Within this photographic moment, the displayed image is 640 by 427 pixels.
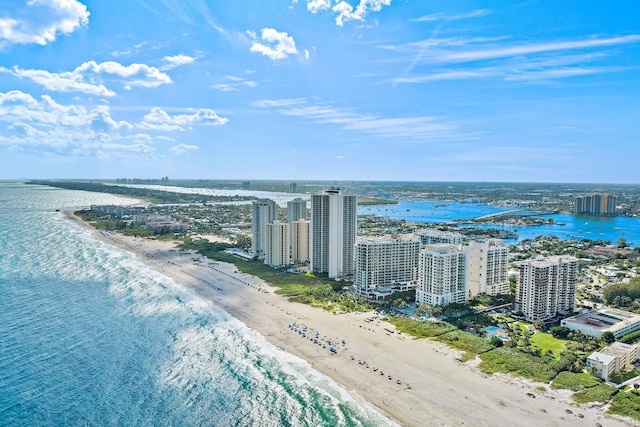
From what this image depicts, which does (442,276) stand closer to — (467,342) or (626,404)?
(467,342)

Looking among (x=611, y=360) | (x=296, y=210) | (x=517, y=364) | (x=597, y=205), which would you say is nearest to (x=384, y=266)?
(x=517, y=364)

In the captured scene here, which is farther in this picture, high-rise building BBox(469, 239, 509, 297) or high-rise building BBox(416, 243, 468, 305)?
high-rise building BBox(469, 239, 509, 297)

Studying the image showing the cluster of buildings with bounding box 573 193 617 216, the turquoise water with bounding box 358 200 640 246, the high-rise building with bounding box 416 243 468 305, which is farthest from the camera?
the cluster of buildings with bounding box 573 193 617 216

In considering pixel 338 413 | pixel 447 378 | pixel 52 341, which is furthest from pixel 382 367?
pixel 52 341

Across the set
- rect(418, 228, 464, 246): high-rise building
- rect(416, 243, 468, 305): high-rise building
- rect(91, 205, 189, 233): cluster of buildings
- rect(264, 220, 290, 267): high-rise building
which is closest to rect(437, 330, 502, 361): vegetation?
rect(416, 243, 468, 305): high-rise building

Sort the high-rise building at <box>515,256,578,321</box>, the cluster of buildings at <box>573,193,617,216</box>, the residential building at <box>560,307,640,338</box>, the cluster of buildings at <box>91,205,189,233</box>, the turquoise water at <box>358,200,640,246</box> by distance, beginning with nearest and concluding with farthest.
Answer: the residential building at <box>560,307,640,338</box> → the high-rise building at <box>515,256,578,321</box> → the cluster of buildings at <box>91,205,189,233</box> → the turquoise water at <box>358,200,640,246</box> → the cluster of buildings at <box>573,193,617,216</box>

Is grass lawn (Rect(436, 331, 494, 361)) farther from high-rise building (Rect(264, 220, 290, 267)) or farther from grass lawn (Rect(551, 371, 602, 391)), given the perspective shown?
high-rise building (Rect(264, 220, 290, 267))

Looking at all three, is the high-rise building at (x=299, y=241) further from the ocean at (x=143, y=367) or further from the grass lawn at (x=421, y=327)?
the grass lawn at (x=421, y=327)

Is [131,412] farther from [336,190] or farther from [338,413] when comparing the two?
[336,190]
